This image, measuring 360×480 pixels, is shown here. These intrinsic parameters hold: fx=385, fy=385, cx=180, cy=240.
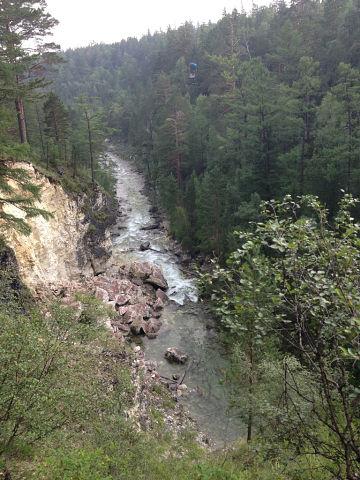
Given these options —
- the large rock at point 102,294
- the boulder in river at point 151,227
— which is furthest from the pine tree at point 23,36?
the boulder in river at point 151,227

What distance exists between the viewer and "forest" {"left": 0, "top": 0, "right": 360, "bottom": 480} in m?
5.29

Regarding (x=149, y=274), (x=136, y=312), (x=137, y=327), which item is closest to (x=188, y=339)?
(x=137, y=327)

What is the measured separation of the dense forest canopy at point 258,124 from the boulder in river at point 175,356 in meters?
9.77

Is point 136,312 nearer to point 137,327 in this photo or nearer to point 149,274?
point 137,327

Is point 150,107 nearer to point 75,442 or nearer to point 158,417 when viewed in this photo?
point 158,417

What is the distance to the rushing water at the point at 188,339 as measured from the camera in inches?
810

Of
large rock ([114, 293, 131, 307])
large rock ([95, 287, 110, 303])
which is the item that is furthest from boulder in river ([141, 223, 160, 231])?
large rock ([95, 287, 110, 303])

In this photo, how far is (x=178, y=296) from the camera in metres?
33.4

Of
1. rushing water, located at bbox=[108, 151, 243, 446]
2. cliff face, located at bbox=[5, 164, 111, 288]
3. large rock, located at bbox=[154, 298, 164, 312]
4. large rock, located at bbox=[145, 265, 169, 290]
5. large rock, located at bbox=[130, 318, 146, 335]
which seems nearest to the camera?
rushing water, located at bbox=[108, 151, 243, 446]

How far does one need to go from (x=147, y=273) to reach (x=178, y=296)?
3.79 m

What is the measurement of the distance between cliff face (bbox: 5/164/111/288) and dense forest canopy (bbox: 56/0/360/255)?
1069cm

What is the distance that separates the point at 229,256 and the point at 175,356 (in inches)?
826

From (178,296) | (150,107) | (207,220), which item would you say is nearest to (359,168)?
(207,220)

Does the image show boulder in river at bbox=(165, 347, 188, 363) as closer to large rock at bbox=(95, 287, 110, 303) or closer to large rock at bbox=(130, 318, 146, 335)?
large rock at bbox=(130, 318, 146, 335)
